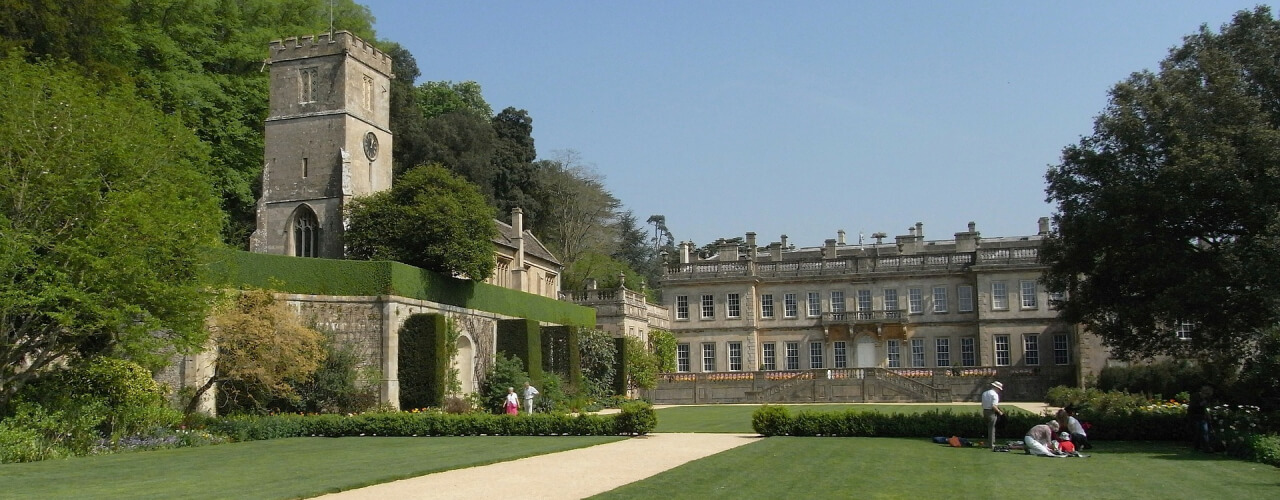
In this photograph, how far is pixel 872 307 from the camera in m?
52.1

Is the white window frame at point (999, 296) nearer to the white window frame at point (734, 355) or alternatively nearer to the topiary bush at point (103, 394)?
the white window frame at point (734, 355)

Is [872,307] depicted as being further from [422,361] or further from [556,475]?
[556,475]

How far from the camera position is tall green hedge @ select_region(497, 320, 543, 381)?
34.4m

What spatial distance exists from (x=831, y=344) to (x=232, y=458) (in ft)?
125

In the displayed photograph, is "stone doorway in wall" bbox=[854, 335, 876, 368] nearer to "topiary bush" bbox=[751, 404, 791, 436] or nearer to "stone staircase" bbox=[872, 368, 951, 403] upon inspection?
"stone staircase" bbox=[872, 368, 951, 403]

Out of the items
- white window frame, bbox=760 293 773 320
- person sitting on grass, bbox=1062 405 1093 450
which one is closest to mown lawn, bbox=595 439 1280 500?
person sitting on grass, bbox=1062 405 1093 450

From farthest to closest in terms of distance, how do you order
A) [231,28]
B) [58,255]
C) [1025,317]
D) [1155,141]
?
1. [1025,317]
2. [231,28]
3. [1155,141]
4. [58,255]

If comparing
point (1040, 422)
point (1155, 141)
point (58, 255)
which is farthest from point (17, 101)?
point (1155, 141)

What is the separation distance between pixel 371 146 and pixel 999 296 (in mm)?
29133

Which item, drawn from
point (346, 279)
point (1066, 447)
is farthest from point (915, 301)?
point (1066, 447)

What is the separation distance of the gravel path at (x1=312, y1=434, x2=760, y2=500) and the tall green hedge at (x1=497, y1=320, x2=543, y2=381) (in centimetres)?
1414

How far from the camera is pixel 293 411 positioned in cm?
2728

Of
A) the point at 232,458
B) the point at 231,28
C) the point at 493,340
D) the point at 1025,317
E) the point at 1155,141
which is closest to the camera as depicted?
the point at 232,458

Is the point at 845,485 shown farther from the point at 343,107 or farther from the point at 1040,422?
the point at 343,107
